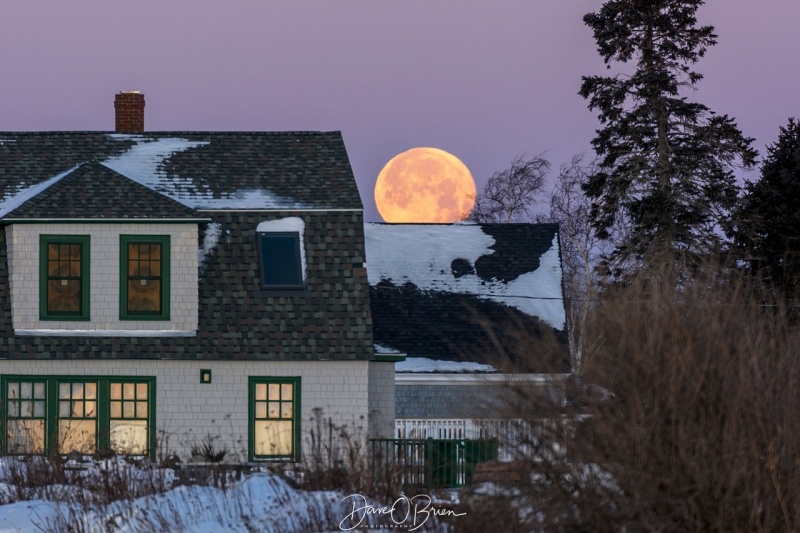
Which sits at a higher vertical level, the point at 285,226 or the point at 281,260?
the point at 285,226

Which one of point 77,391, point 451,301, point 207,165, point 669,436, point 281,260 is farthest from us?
point 451,301

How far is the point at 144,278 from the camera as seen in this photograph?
2306 cm

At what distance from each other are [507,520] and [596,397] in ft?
4.83

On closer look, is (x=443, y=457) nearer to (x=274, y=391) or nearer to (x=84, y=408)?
(x=274, y=391)

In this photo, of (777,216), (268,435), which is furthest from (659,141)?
(268,435)

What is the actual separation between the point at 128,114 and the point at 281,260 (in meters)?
7.14

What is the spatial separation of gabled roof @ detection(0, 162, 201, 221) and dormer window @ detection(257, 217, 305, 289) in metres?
1.47

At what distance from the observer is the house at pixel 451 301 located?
2777 cm

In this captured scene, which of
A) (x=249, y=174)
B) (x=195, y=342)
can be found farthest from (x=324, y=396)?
(x=249, y=174)

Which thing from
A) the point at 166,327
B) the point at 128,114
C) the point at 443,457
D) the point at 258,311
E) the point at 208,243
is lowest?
the point at 443,457

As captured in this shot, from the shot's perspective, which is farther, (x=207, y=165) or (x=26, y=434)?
(x=207, y=165)

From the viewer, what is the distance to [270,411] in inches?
899

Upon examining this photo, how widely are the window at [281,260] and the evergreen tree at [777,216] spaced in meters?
20.8

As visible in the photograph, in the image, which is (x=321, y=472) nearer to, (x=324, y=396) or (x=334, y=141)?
(x=324, y=396)
